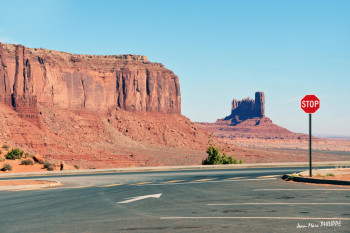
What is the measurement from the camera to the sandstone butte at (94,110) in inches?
3364

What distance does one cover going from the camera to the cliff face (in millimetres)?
100500

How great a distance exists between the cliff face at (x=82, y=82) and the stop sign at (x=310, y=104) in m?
76.6

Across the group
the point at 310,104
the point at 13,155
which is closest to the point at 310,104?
the point at 310,104

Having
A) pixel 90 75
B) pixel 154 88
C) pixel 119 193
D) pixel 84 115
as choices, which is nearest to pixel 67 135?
pixel 84 115

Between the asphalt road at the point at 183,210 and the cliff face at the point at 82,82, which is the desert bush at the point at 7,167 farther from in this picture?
the cliff face at the point at 82,82

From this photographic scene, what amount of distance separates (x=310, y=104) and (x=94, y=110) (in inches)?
4045

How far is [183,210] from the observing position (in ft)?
38.4

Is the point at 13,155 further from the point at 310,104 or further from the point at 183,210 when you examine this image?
the point at 183,210

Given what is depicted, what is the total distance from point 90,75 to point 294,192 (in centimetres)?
11092

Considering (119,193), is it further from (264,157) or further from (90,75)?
(90,75)

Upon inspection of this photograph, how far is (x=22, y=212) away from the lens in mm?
12164

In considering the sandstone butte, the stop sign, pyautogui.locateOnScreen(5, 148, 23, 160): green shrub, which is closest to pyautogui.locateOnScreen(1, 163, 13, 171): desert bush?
pyautogui.locateOnScreen(5, 148, 23, 160): green shrub

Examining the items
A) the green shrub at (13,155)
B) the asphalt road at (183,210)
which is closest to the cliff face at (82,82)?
the green shrub at (13,155)

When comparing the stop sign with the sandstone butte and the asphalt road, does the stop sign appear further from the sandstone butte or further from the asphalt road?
the sandstone butte
